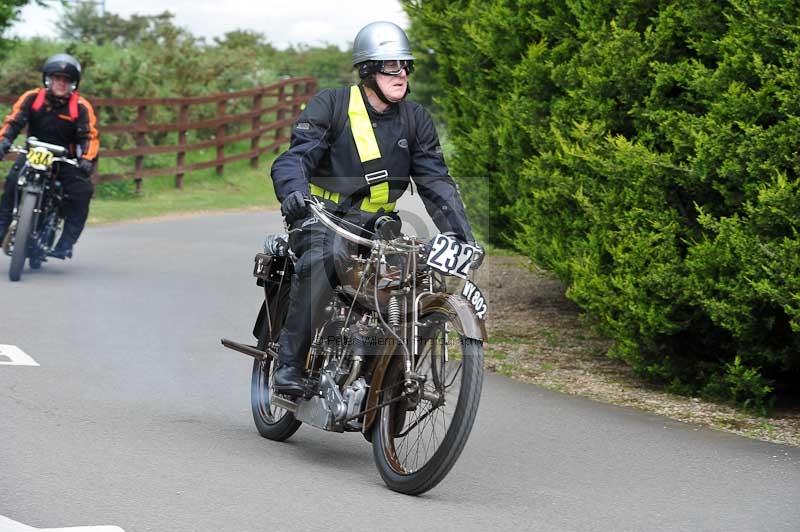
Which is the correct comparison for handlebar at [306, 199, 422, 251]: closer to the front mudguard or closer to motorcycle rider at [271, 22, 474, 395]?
motorcycle rider at [271, 22, 474, 395]

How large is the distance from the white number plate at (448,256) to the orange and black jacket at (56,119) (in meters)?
8.14

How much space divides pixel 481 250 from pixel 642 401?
9.81 ft

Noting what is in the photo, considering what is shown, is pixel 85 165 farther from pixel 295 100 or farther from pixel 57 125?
pixel 295 100

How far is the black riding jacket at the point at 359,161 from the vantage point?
6645mm

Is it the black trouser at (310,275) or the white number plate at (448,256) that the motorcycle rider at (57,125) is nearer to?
the black trouser at (310,275)

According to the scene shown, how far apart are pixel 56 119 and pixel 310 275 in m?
7.60

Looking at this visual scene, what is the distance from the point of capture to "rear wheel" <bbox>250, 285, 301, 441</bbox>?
23.8ft

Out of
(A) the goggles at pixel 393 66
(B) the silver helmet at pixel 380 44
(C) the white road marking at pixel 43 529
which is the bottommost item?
(C) the white road marking at pixel 43 529

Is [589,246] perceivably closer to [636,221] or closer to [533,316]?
[636,221]

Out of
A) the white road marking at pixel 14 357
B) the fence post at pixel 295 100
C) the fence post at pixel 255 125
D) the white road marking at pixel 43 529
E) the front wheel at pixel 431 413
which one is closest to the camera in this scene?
the white road marking at pixel 43 529

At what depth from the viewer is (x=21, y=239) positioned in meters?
12.9

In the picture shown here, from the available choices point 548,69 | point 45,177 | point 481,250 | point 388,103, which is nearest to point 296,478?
point 481,250

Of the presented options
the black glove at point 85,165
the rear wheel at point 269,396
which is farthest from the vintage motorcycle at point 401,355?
the black glove at point 85,165

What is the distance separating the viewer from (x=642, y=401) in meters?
8.91
